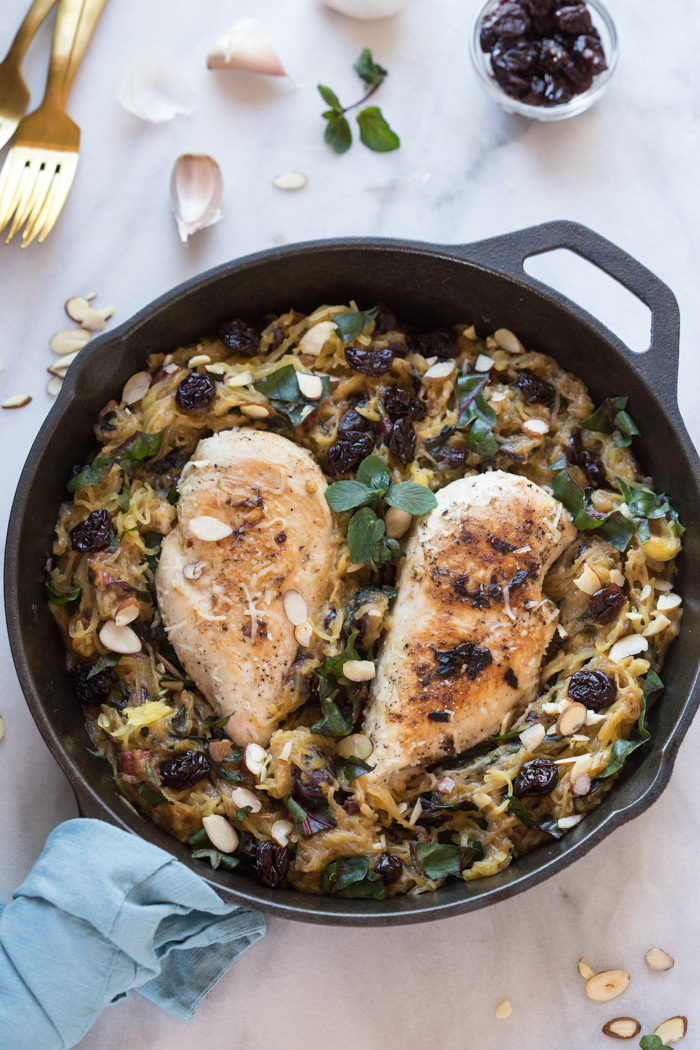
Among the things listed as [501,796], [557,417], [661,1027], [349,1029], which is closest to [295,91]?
[557,417]

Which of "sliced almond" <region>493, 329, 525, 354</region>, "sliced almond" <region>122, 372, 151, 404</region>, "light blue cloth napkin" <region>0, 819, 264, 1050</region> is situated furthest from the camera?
"sliced almond" <region>493, 329, 525, 354</region>

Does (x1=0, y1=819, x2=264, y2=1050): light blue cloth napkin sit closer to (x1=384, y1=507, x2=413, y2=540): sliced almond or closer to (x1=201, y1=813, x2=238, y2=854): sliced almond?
(x1=201, y1=813, x2=238, y2=854): sliced almond

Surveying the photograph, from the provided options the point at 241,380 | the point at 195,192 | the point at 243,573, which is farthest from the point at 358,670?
the point at 195,192

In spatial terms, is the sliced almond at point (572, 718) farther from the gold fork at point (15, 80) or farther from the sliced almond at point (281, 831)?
the gold fork at point (15, 80)

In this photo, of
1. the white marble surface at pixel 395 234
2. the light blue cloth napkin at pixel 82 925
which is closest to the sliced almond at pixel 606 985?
the white marble surface at pixel 395 234

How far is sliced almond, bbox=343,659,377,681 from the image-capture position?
3215 millimetres

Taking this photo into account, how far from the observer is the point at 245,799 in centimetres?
314

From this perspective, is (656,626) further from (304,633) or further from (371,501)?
(304,633)

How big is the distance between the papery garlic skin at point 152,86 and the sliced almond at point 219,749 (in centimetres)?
249

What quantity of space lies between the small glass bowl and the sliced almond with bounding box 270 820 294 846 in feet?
9.53

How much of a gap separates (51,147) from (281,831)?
2782mm

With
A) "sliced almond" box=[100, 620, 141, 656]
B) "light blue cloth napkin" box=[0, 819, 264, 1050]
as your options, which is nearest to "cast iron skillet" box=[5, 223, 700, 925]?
"light blue cloth napkin" box=[0, 819, 264, 1050]

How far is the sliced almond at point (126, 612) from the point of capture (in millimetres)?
3221

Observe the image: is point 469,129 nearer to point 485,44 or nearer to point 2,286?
point 485,44
